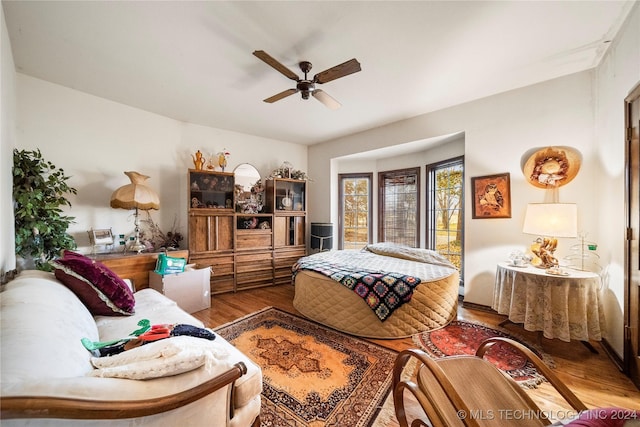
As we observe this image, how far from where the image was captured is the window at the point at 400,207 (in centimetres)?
420

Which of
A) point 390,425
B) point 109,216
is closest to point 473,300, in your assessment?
point 390,425

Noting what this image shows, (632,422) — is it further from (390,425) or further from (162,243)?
(162,243)

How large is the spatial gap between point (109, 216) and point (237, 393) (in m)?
3.12

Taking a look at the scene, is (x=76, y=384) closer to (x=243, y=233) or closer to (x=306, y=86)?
(x=306, y=86)

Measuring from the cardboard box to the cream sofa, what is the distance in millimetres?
1491

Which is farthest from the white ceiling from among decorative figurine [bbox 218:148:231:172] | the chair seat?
the chair seat

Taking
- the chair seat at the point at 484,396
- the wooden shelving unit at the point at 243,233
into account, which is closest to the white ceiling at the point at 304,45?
the wooden shelving unit at the point at 243,233

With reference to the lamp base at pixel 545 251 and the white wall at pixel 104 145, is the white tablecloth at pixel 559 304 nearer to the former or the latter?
the lamp base at pixel 545 251

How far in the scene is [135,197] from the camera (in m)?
2.80

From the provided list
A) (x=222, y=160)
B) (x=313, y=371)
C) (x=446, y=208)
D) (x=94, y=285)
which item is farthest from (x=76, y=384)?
(x=446, y=208)

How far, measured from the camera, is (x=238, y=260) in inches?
149

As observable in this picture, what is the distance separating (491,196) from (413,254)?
3.84ft

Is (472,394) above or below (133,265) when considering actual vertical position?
below

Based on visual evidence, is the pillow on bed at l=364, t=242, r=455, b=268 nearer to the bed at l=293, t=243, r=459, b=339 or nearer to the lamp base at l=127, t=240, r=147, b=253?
the bed at l=293, t=243, r=459, b=339
